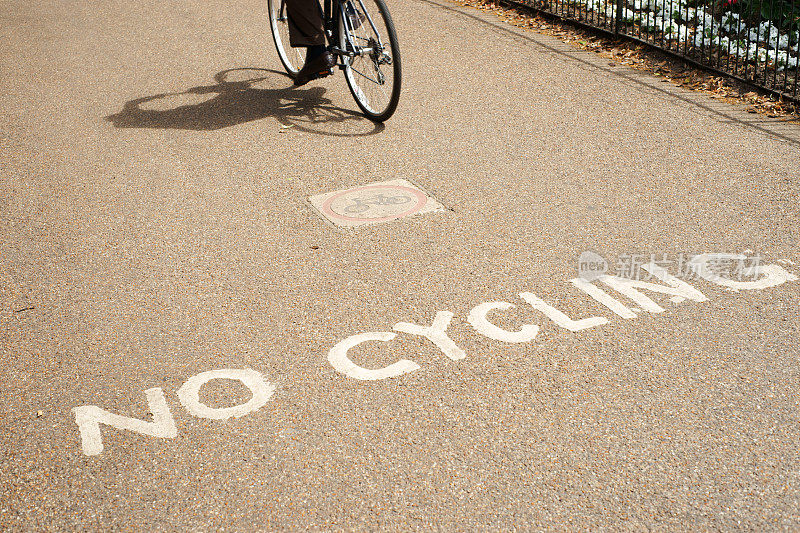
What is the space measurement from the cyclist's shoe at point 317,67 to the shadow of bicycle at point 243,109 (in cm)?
30

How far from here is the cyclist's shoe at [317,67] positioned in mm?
6547

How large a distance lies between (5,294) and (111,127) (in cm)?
284

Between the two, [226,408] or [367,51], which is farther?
[367,51]

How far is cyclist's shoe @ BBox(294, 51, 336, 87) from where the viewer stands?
21.5 ft

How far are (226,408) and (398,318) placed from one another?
1.03 m

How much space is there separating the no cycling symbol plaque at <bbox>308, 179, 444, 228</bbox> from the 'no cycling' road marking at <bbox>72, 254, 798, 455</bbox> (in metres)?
1.21

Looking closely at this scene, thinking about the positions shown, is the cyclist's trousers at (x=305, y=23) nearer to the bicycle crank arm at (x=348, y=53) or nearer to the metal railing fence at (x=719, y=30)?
the bicycle crank arm at (x=348, y=53)

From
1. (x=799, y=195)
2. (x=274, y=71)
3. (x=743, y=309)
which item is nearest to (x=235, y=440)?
(x=743, y=309)

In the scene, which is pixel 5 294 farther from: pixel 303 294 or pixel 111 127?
pixel 111 127

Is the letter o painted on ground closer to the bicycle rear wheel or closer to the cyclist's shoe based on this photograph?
the cyclist's shoe

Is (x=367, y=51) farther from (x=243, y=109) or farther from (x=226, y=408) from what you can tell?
(x=226, y=408)

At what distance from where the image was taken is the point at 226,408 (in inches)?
131

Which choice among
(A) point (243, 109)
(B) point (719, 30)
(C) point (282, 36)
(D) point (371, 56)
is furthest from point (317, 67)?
(B) point (719, 30)

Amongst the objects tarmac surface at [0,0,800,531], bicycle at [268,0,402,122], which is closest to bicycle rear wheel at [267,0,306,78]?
tarmac surface at [0,0,800,531]
